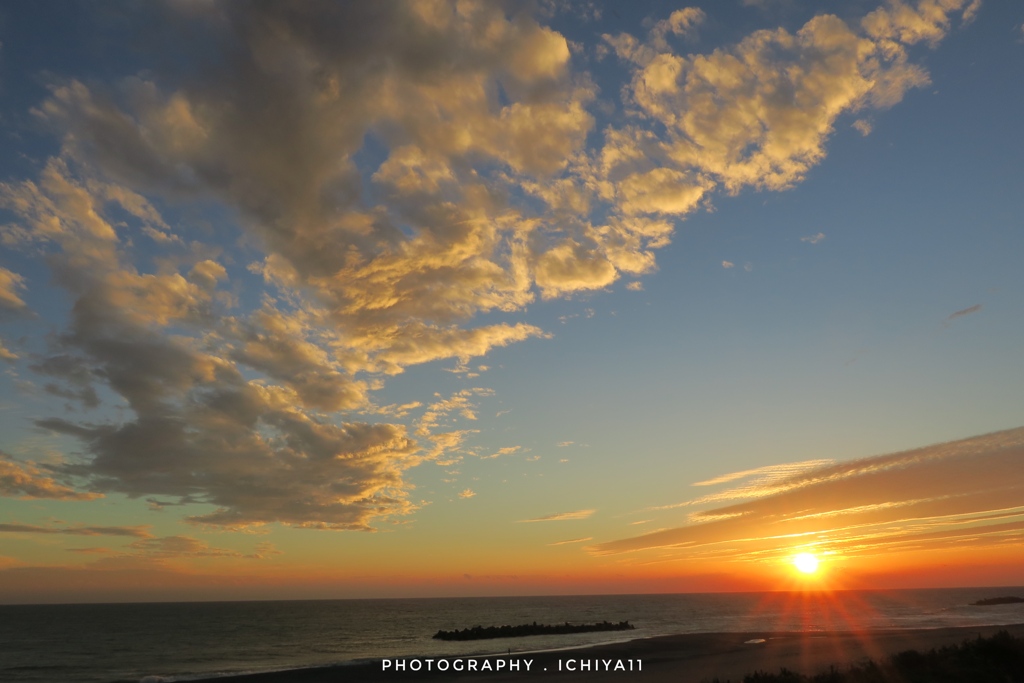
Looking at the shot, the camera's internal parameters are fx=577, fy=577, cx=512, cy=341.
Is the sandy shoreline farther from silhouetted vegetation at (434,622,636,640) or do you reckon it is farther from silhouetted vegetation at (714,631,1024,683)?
silhouetted vegetation at (434,622,636,640)

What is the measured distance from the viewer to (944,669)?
25844mm

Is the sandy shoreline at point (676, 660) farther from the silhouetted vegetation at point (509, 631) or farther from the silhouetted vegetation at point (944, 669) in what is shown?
the silhouetted vegetation at point (509, 631)

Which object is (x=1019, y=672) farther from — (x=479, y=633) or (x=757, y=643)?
(x=479, y=633)

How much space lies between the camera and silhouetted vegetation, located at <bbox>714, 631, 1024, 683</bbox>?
2438 centimetres

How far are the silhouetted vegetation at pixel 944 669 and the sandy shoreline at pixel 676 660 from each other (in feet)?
14.7

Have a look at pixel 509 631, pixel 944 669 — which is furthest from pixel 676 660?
pixel 509 631

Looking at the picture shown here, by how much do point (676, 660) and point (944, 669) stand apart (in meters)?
19.4

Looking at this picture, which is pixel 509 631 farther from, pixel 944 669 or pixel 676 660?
pixel 944 669

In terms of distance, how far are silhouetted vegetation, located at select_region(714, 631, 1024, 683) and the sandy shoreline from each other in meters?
4.48

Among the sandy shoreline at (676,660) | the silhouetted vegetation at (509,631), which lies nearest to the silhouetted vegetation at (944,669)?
the sandy shoreline at (676,660)

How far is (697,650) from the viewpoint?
1874 inches

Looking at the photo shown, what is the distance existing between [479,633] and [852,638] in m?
39.4

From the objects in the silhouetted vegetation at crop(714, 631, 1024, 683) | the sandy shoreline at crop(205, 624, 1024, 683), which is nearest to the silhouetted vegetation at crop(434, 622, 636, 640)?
the sandy shoreline at crop(205, 624, 1024, 683)

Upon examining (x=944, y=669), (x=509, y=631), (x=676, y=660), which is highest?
(x=944, y=669)
